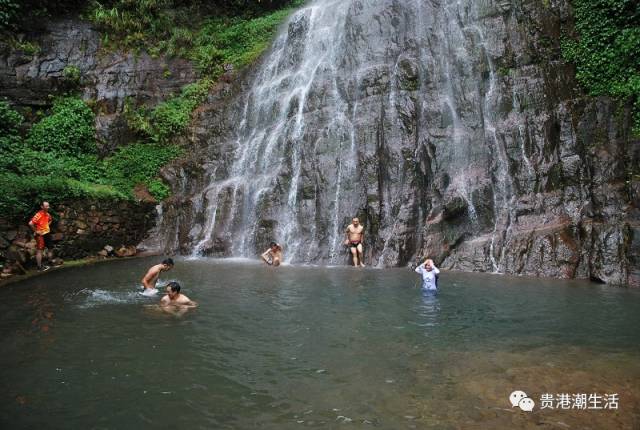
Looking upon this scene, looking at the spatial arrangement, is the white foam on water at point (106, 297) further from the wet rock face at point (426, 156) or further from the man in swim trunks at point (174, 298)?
the wet rock face at point (426, 156)

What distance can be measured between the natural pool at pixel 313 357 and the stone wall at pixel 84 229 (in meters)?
2.61

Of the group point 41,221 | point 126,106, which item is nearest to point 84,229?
point 41,221

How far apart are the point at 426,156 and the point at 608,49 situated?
22.5 feet

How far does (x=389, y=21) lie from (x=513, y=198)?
370 inches

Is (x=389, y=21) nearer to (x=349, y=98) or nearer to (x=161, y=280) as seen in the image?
(x=349, y=98)

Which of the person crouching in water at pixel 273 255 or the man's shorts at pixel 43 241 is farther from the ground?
the man's shorts at pixel 43 241

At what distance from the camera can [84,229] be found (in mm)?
15398

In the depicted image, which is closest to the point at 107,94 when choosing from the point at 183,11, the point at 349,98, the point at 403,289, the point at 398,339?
the point at 183,11

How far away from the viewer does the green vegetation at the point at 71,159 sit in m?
15.2

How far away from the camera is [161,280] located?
1167 centimetres

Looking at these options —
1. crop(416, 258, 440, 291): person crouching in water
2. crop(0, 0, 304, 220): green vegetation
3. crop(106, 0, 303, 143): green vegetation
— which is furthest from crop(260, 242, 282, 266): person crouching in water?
crop(106, 0, 303, 143): green vegetation

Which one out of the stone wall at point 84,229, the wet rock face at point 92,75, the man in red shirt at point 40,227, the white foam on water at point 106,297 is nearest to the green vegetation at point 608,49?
the white foam on water at point 106,297

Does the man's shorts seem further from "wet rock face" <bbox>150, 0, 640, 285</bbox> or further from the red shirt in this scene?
"wet rock face" <bbox>150, 0, 640, 285</bbox>

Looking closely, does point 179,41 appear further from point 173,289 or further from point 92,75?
point 173,289
